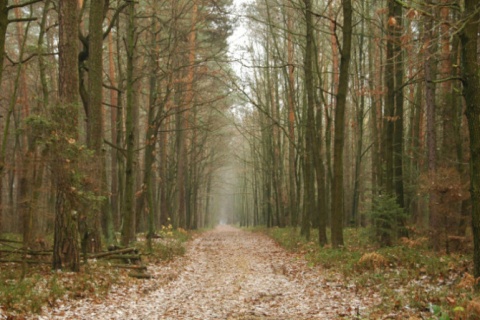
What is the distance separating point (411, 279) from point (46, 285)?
22.2 ft

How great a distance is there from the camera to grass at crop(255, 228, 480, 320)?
603cm

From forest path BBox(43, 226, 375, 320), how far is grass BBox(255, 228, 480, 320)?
0.41 metres

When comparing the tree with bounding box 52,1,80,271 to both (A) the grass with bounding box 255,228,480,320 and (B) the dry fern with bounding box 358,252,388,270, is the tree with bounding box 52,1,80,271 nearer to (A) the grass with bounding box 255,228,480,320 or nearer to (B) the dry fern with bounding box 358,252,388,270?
(A) the grass with bounding box 255,228,480,320

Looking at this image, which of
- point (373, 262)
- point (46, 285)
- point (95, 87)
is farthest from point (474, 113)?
point (95, 87)

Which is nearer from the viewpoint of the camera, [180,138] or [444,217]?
[444,217]

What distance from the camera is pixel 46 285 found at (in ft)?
25.2

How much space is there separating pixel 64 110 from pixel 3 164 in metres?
1.98

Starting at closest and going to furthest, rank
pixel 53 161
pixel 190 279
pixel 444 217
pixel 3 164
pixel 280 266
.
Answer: pixel 53 161, pixel 3 164, pixel 444 217, pixel 190 279, pixel 280 266

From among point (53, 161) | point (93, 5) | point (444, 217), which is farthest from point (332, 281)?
point (93, 5)

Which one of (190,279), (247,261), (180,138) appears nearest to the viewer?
(190,279)

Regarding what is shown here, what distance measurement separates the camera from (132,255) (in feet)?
38.0

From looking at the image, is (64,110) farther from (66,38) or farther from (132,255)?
(132,255)

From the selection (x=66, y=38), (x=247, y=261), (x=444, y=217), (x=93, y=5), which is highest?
(x=93, y=5)

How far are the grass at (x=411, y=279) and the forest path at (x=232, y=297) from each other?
411 mm
